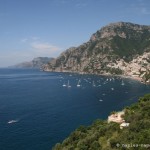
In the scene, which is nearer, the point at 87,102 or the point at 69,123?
the point at 69,123

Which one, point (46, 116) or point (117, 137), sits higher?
point (117, 137)

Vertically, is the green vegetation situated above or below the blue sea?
above

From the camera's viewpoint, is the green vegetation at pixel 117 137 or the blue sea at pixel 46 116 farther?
the blue sea at pixel 46 116

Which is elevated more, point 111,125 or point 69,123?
point 111,125

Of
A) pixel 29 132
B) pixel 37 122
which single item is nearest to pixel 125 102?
pixel 37 122

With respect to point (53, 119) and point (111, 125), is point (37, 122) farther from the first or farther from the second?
point (111, 125)

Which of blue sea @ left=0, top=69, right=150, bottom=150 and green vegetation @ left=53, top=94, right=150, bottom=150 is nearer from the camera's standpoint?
green vegetation @ left=53, top=94, right=150, bottom=150

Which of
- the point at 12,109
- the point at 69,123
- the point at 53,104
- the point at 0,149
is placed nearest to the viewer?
the point at 0,149

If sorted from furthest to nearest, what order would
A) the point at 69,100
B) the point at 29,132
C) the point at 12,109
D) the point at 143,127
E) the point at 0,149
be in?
the point at 69,100 → the point at 12,109 → the point at 29,132 → the point at 0,149 → the point at 143,127

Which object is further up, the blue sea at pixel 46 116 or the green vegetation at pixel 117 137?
the green vegetation at pixel 117 137

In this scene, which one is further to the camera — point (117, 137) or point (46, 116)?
point (46, 116)
